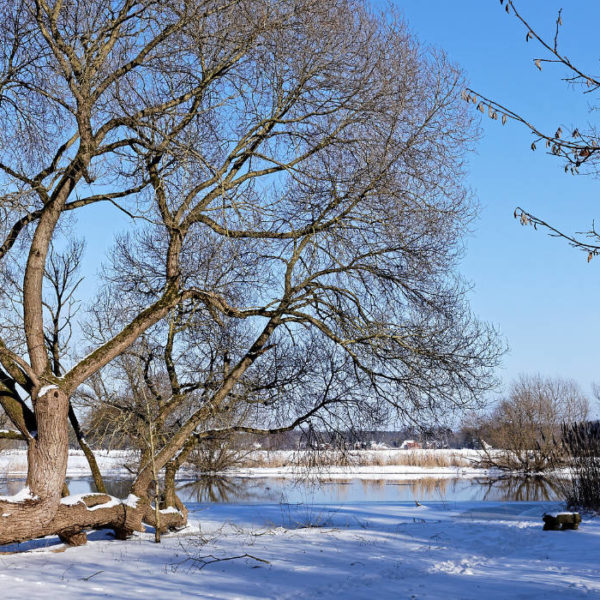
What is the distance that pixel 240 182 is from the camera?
10227 millimetres

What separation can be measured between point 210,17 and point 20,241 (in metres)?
4.66

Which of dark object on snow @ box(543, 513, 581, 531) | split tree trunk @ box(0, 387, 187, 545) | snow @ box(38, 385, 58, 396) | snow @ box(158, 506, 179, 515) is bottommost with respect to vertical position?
dark object on snow @ box(543, 513, 581, 531)

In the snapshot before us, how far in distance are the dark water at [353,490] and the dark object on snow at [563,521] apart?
7.69 metres

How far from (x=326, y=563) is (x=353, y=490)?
16032 millimetres

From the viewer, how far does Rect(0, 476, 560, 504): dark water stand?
1997 centimetres

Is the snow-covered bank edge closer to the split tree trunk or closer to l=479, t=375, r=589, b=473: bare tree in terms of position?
l=479, t=375, r=589, b=473: bare tree

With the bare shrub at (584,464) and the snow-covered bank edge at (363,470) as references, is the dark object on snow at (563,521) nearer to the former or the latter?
the bare shrub at (584,464)

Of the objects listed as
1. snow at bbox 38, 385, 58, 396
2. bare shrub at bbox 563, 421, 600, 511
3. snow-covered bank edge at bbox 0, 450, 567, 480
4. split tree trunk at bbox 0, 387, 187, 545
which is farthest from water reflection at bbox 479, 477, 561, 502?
snow at bbox 38, 385, 58, 396

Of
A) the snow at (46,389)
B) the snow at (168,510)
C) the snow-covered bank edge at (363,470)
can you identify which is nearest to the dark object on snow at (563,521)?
the snow at (168,510)

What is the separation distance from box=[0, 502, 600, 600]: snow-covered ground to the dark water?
7.97 m

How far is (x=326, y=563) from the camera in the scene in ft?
24.8

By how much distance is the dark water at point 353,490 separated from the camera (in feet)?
65.5

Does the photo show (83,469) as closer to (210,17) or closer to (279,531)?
(279,531)

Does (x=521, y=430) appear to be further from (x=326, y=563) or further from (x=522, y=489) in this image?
(x=326, y=563)
